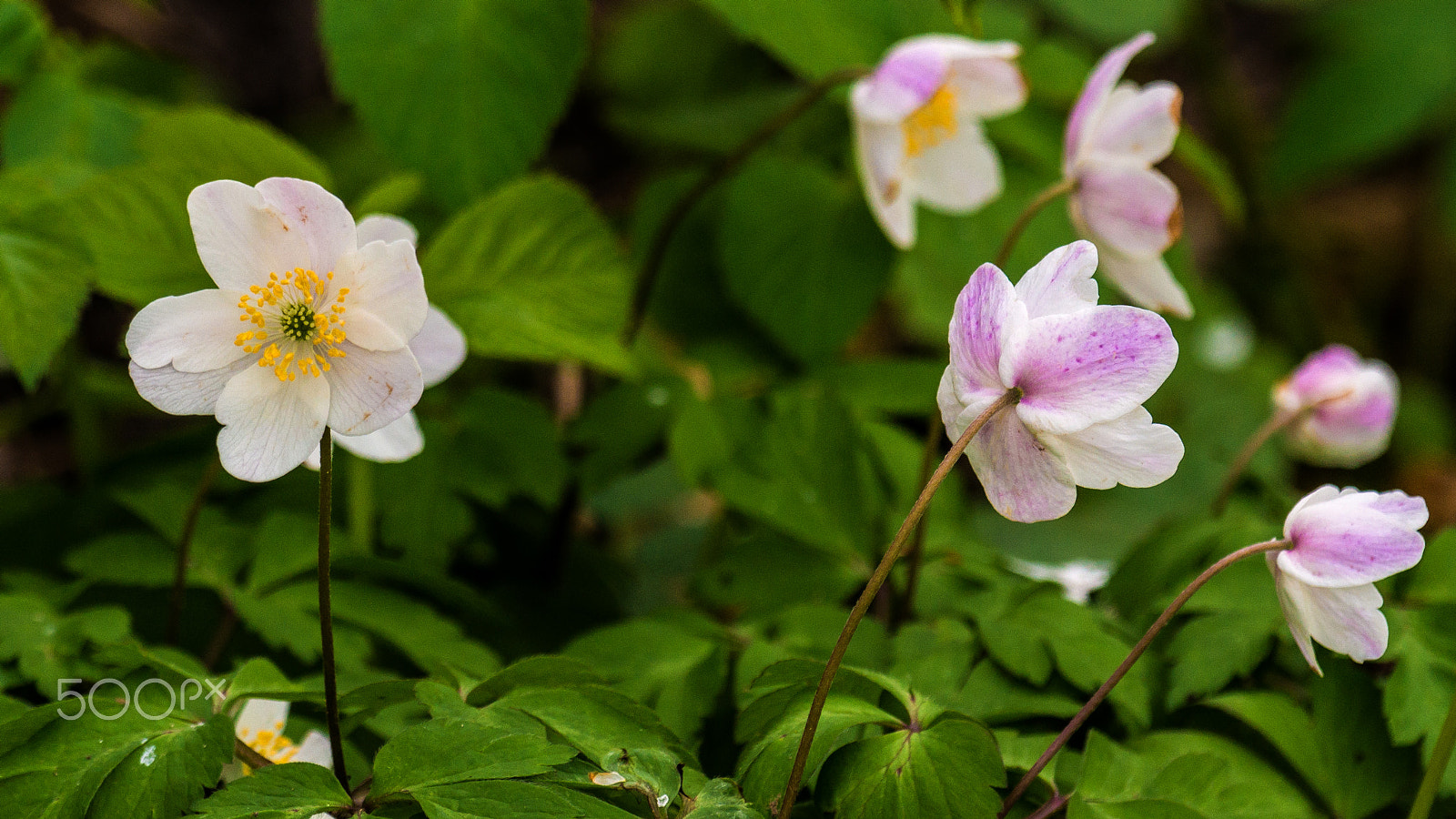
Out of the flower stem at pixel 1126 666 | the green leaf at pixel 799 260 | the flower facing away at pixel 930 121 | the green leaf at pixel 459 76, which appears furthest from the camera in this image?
the green leaf at pixel 799 260

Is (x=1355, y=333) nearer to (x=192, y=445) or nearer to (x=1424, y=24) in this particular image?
(x=1424, y=24)

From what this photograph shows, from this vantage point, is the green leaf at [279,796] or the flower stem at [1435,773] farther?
the flower stem at [1435,773]

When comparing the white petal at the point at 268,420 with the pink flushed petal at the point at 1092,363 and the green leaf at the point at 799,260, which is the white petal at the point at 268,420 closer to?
the pink flushed petal at the point at 1092,363

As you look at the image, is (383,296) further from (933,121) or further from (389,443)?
(933,121)

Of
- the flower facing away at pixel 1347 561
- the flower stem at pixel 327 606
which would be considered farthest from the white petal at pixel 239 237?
the flower facing away at pixel 1347 561

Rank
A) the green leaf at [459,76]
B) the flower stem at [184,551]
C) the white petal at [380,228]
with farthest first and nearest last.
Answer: the green leaf at [459,76] → the flower stem at [184,551] → the white petal at [380,228]

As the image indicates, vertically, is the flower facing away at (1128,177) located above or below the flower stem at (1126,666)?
above

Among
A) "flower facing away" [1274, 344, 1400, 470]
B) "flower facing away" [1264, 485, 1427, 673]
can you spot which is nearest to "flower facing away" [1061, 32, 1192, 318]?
Result: "flower facing away" [1274, 344, 1400, 470]
